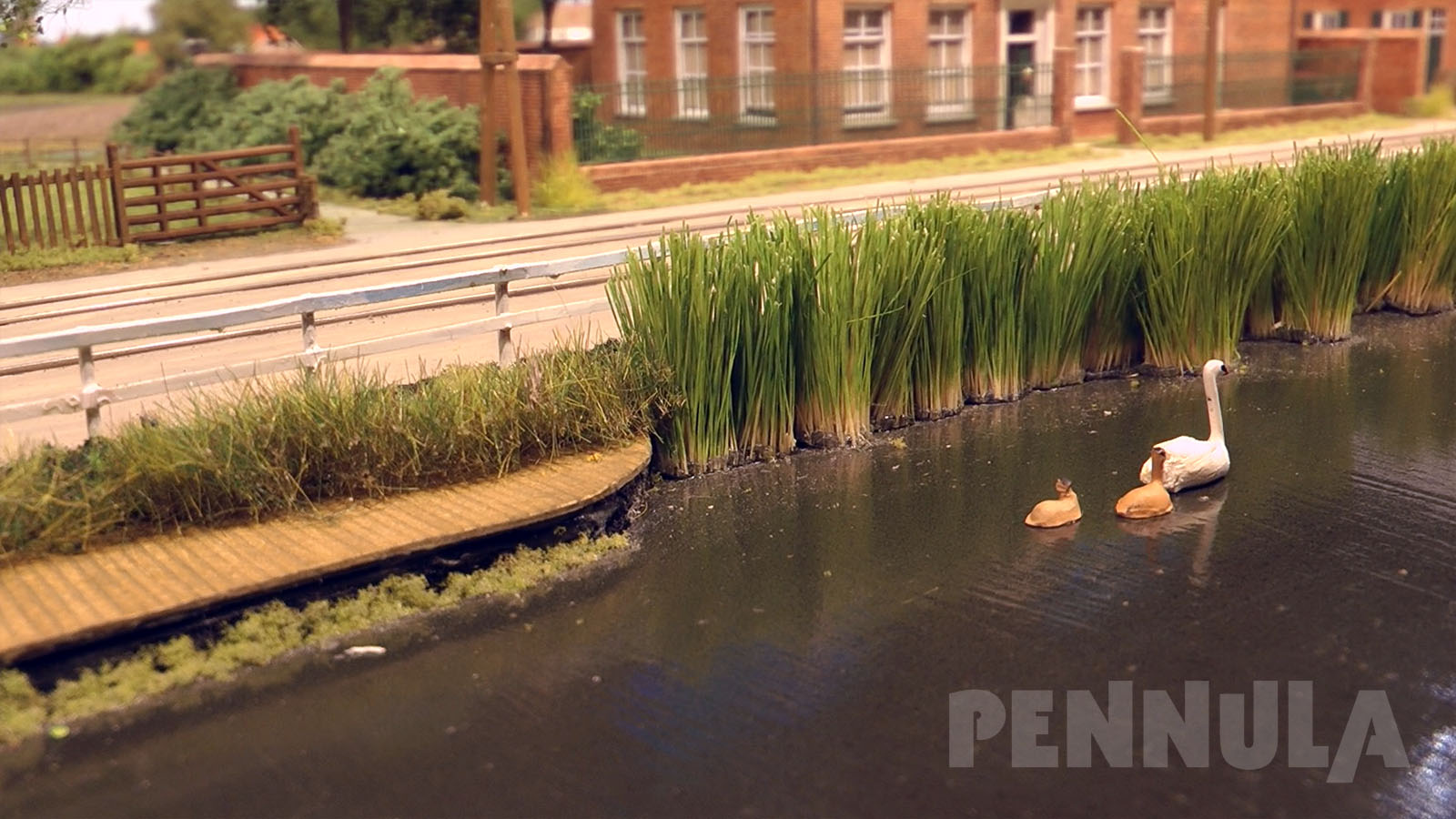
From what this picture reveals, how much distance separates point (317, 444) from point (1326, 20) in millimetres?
37472

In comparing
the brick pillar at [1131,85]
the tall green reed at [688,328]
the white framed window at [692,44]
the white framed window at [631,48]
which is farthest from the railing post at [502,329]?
the brick pillar at [1131,85]

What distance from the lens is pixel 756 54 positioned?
27.9 meters

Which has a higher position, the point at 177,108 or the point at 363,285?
the point at 177,108

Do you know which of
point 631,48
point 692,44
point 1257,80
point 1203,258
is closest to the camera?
point 1203,258

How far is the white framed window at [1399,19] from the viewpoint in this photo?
39156mm

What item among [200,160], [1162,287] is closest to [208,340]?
[1162,287]

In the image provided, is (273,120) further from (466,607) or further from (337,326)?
(466,607)

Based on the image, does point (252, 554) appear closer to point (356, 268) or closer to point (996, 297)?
point (996, 297)

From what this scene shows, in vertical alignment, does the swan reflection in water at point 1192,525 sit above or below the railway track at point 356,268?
below

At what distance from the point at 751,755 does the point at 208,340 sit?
5.31 meters

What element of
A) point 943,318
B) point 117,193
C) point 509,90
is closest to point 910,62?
point 509,90

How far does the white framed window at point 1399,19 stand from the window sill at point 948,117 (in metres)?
16.6

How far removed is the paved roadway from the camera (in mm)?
10523

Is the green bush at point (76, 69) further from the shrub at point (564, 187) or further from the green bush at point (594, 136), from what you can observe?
the shrub at point (564, 187)
